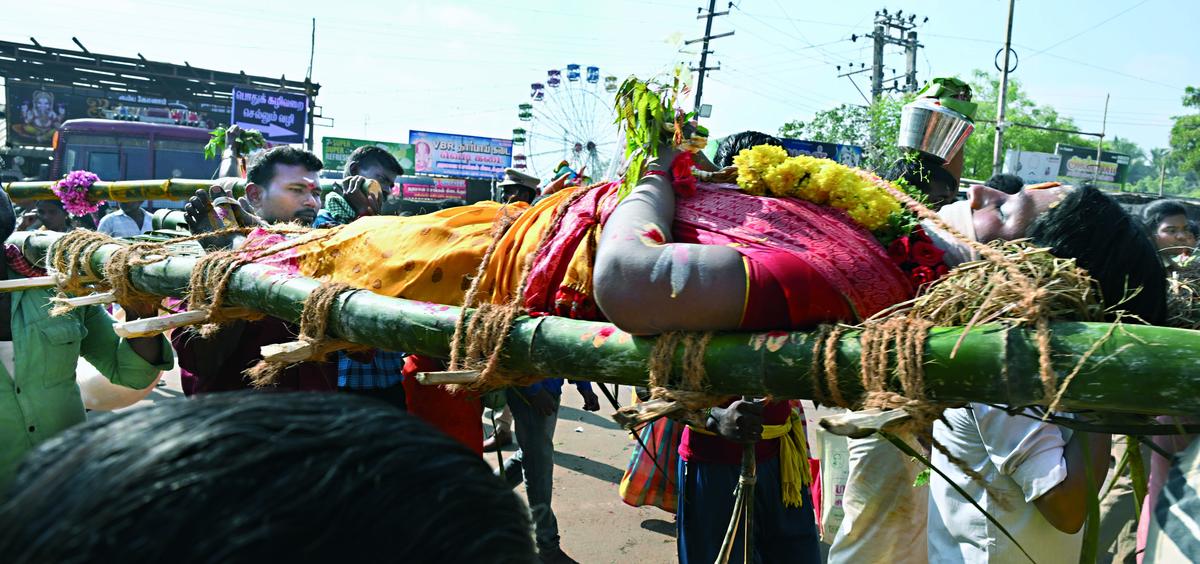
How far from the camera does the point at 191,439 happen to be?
67cm

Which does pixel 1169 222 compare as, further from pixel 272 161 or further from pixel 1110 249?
pixel 272 161

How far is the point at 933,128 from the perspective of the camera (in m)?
2.70

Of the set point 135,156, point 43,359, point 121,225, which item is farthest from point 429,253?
point 135,156

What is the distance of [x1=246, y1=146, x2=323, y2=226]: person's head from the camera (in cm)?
388

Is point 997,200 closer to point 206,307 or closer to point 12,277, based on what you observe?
point 206,307

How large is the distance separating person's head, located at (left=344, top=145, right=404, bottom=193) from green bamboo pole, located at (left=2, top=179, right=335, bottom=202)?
0.15 m

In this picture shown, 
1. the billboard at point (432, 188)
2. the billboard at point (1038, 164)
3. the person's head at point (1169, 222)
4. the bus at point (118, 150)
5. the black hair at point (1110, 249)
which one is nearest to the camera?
the black hair at point (1110, 249)

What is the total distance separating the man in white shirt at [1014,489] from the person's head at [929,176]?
74 cm

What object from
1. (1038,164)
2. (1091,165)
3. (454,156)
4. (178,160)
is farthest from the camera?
(1091,165)

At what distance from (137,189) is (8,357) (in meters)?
2.46

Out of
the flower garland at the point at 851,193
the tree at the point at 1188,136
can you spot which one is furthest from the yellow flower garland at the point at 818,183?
the tree at the point at 1188,136

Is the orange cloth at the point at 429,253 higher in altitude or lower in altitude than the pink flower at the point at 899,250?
lower

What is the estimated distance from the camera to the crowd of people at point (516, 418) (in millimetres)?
657

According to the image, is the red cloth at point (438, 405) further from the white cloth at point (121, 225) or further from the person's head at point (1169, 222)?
the white cloth at point (121, 225)
